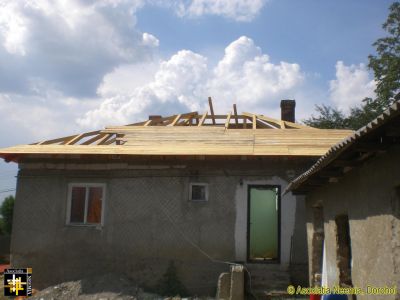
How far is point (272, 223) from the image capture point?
48.0 ft

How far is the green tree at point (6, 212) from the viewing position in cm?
2406

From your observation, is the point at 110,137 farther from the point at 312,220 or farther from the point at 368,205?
the point at 368,205

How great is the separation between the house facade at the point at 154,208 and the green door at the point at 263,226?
268 cm

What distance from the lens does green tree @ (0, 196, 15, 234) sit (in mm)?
24062

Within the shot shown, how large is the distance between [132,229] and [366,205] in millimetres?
7207

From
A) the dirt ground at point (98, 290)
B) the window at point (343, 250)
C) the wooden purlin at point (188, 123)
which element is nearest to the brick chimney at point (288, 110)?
the wooden purlin at point (188, 123)

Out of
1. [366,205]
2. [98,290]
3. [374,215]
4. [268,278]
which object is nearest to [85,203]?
[98,290]

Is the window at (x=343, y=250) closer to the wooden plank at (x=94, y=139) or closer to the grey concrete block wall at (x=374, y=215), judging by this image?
the grey concrete block wall at (x=374, y=215)

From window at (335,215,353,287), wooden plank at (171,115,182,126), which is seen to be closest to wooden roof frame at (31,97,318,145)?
wooden plank at (171,115,182,126)

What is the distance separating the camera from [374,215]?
521 cm

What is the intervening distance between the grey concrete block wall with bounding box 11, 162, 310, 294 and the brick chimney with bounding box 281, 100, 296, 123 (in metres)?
6.71

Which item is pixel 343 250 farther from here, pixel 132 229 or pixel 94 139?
pixel 94 139

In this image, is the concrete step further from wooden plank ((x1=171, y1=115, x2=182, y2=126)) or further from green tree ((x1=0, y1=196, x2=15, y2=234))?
green tree ((x1=0, y1=196, x2=15, y2=234))

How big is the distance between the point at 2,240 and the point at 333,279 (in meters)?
20.3
